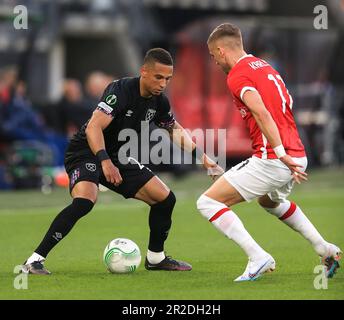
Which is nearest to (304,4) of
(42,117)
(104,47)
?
(104,47)

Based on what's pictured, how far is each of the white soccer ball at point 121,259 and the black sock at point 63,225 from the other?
1.72 ft

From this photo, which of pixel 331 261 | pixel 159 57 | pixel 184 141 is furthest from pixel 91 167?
pixel 331 261

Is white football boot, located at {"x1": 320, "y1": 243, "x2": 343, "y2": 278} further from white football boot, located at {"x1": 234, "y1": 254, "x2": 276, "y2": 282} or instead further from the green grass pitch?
white football boot, located at {"x1": 234, "y1": 254, "x2": 276, "y2": 282}

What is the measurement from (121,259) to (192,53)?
1584cm

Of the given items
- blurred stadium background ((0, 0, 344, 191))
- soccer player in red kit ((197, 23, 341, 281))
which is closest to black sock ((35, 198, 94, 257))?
soccer player in red kit ((197, 23, 341, 281))

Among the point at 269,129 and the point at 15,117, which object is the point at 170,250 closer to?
the point at 269,129

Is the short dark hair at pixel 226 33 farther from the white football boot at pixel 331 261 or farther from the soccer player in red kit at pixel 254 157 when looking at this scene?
the white football boot at pixel 331 261

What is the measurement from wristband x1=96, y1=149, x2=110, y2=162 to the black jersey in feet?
1.32

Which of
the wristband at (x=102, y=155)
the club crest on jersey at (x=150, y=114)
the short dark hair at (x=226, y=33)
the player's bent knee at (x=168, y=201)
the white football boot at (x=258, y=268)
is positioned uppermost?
the short dark hair at (x=226, y=33)

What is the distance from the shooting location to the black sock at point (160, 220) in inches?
409

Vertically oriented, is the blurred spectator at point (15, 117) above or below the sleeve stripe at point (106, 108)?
above

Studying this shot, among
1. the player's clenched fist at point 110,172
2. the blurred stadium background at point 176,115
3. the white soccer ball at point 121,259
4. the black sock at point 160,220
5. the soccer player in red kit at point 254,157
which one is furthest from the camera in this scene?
the black sock at point 160,220

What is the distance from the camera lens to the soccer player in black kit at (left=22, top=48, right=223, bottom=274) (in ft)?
32.2

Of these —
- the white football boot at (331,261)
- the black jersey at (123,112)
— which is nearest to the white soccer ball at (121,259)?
the black jersey at (123,112)
